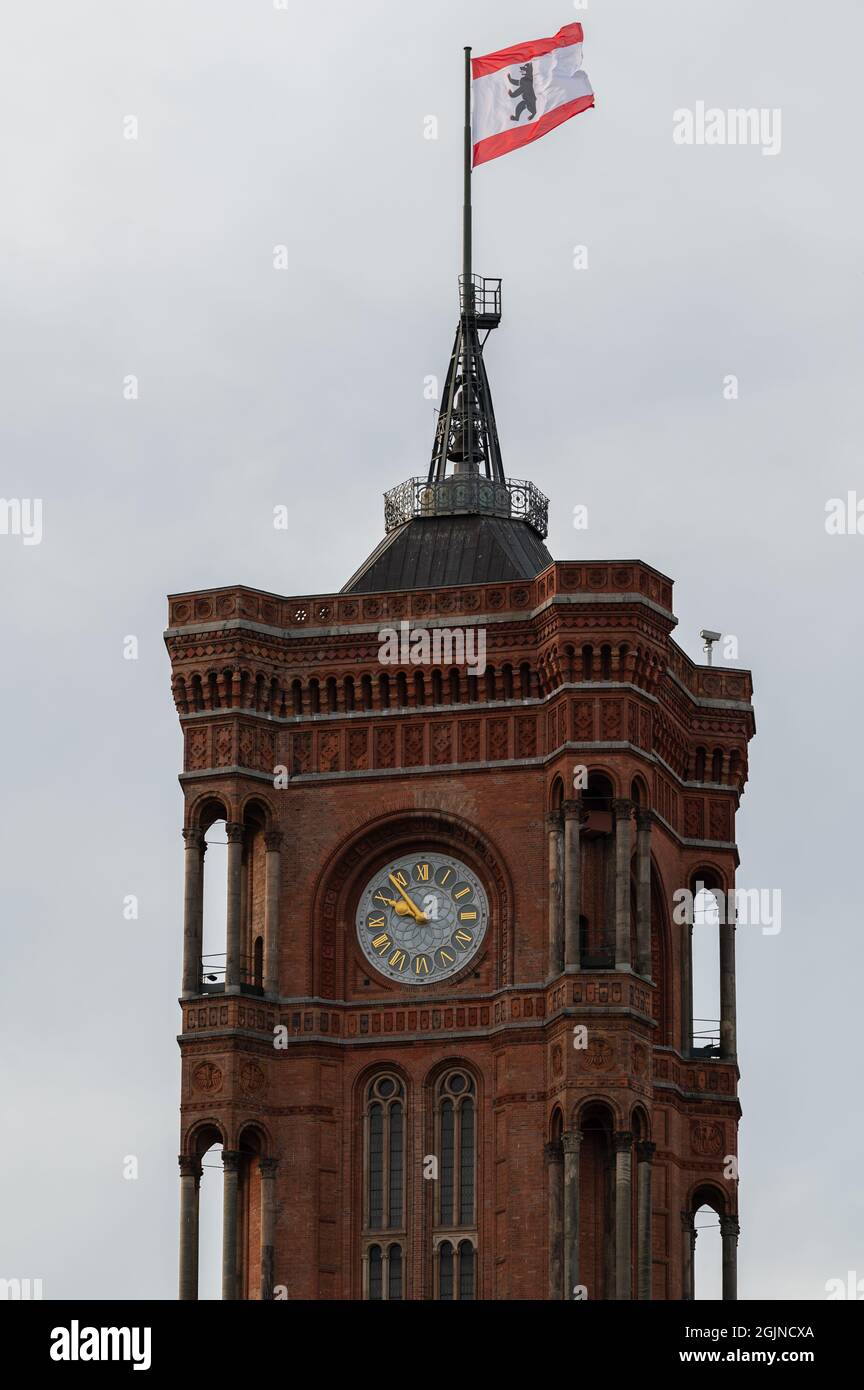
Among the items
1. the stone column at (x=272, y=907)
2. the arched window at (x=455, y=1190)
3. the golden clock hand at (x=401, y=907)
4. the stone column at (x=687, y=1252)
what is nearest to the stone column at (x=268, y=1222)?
the arched window at (x=455, y=1190)

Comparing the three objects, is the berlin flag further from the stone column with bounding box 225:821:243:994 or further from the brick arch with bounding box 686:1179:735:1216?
the brick arch with bounding box 686:1179:735:1216

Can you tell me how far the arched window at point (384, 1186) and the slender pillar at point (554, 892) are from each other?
4918 mm

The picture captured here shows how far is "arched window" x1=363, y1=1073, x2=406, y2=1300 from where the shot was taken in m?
99.1

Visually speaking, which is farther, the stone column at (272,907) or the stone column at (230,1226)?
the stone column at (272,907)

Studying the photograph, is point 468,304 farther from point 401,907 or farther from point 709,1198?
point 709,1198

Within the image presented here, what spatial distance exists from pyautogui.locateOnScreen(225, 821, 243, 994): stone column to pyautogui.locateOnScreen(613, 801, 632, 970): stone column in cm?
851

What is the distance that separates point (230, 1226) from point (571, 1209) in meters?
7.58

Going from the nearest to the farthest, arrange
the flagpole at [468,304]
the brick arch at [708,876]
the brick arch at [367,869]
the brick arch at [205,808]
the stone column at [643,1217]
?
the stone column at [643,1217] < the brick arch at [367,869] < the brick arch at [205,808] < the brick arch at [708,876] < the flagpole at [468,304]

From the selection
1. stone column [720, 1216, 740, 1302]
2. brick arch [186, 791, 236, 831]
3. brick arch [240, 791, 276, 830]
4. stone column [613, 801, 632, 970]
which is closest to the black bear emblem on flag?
brick arch [240, 791, 276, 830]

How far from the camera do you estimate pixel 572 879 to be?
322 feet

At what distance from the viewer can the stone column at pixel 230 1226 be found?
9781 cm

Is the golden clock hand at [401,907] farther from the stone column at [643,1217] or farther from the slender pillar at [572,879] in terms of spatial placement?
the stone column at [643,1217]
